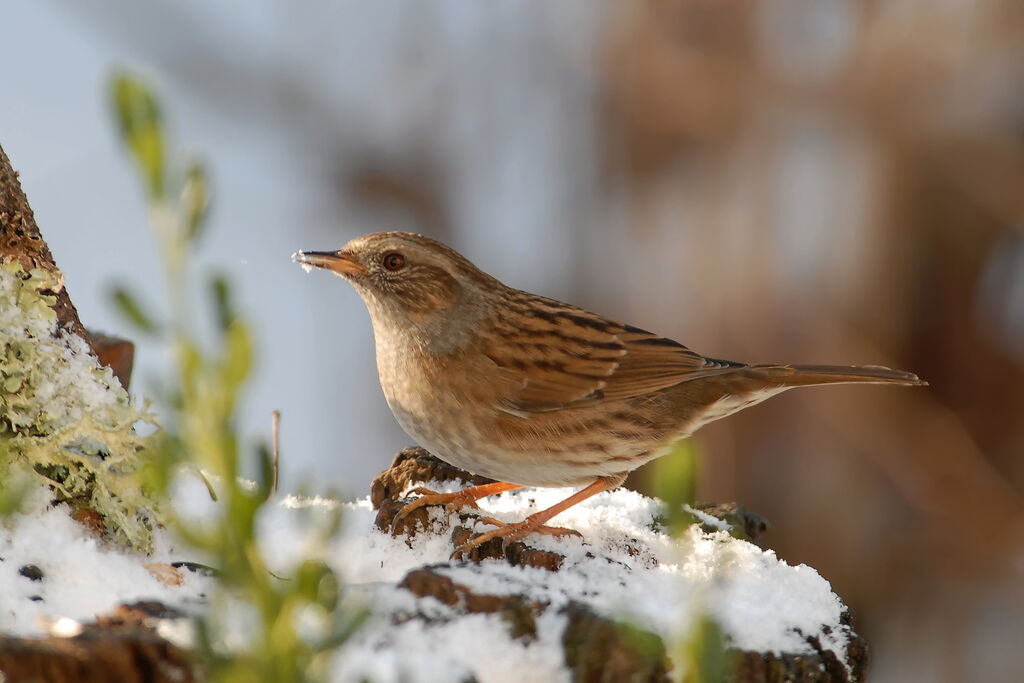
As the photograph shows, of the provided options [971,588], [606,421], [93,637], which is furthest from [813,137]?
[93,637]

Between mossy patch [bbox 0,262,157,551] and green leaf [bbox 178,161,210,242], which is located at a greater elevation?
mossy patch [bbox 0,262,157,551]

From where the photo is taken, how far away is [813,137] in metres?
7.68

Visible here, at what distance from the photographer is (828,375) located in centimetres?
374

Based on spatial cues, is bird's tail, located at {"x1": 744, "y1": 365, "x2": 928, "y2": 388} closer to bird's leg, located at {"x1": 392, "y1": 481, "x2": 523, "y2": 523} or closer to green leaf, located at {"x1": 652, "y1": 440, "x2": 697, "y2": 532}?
bird's leg, located at {"x1": 392, "y1": 481, "x2": 523, "y2": 523}

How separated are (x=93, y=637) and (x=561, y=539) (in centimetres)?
134

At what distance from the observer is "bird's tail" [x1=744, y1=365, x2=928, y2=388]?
3.67 m

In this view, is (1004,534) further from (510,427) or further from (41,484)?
(41,484)

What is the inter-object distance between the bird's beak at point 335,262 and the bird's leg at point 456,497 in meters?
0.94

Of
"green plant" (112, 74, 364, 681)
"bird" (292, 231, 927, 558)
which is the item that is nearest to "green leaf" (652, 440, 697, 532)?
"green plant" (112, 74, 364, 681)

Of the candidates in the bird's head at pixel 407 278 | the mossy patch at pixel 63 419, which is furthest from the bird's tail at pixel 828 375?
the mossy patch at pixel 63 419

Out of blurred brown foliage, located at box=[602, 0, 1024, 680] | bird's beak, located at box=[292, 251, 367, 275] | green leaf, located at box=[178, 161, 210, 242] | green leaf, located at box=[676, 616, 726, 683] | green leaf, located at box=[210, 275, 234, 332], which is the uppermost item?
blurred brown foliage, located at box=[602, 0, 1024, 680]

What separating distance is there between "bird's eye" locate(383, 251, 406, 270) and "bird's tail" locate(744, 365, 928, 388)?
1.39 m

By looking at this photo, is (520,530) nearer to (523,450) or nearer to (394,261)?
(523,450)

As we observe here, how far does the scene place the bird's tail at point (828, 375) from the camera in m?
3.67
